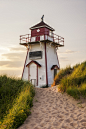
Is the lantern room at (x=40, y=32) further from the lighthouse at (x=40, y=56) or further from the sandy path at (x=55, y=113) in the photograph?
the sandy path at (x=55, y=113)

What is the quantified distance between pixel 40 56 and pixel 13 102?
37.6 ft

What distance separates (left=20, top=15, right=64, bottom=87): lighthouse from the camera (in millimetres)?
20531

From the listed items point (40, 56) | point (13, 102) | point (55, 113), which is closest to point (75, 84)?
point (55, 113)

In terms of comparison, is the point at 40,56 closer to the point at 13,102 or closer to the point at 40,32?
the point at 40,32

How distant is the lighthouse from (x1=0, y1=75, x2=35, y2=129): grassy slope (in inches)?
231

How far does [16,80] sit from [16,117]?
7.35 m

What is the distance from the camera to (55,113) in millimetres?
9258

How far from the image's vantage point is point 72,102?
1123 centimetres

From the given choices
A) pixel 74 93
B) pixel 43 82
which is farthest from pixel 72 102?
pixel 43 82

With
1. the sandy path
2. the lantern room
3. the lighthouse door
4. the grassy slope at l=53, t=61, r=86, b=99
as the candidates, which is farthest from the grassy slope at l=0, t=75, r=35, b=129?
the lantern room

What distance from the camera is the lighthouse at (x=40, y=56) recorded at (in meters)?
20.5

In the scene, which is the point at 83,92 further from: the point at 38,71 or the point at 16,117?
the point at 38,71

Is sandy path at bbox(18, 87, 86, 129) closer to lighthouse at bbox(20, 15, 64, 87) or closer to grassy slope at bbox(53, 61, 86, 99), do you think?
grassy slope at bbox(53, 61, 86, 99)

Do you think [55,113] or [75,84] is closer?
[55,113]
